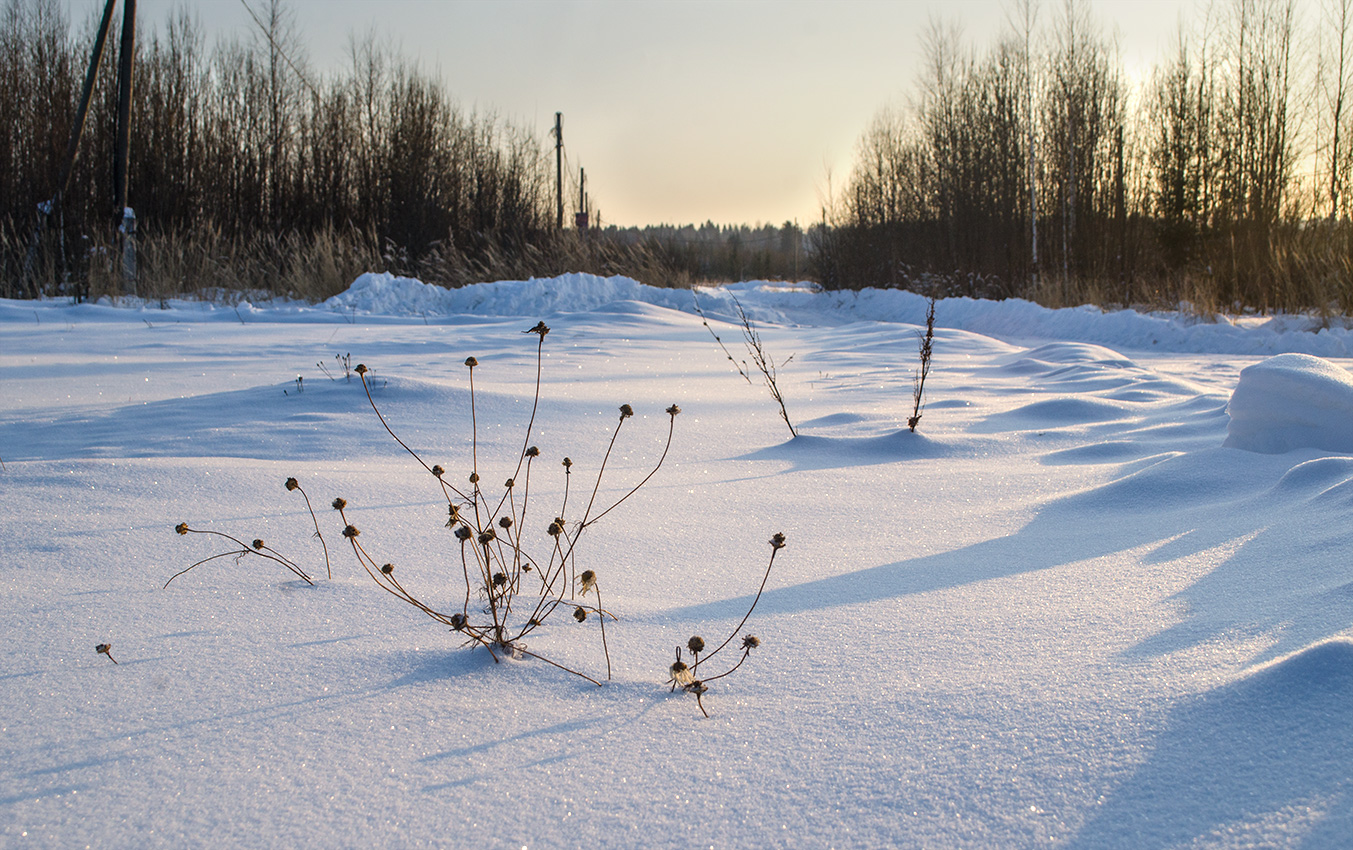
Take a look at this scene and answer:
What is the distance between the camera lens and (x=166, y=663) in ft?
3.95

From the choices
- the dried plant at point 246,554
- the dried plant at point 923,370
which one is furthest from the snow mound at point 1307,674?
the dried plant at point 923,370

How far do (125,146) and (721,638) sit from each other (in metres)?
11.7

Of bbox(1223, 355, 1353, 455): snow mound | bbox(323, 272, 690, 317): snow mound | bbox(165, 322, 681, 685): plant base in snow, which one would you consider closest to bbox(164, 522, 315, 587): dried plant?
bbox(165, 322, 681, 685): plant base in snow

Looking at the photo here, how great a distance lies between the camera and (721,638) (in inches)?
54.0

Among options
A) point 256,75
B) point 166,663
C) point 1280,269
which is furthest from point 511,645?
point 256,75

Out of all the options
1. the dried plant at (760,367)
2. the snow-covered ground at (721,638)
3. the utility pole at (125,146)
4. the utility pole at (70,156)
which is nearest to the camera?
the snow-covered ground at (721,638)

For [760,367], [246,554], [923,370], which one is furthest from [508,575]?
[760,367]

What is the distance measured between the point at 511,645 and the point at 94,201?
13561 mm

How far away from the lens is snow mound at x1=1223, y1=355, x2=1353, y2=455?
94.7 inches

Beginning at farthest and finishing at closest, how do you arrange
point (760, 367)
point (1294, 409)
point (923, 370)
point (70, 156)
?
point (70, 156) < point (760, 367) < point (923, 370) < point (1294, 409)

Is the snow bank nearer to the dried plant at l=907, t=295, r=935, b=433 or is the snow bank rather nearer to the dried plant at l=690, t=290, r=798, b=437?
the dried plant at l=690, t=290, r=798, b=437

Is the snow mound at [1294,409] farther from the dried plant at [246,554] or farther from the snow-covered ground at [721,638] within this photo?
the dried plant at [246,554]

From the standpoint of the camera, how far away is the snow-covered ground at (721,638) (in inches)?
33.6

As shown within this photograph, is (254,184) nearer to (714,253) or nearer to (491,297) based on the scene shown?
(491,297)
